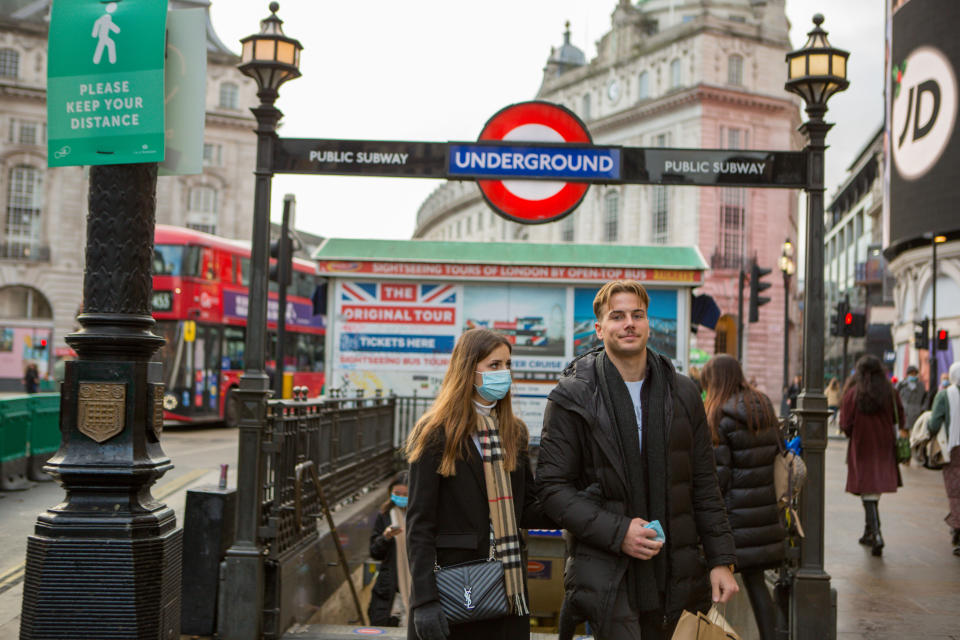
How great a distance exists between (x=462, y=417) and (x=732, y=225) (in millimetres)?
50837

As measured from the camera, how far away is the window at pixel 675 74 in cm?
5319

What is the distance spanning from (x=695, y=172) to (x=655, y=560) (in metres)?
3.63

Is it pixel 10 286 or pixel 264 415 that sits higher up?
pixel 10 286

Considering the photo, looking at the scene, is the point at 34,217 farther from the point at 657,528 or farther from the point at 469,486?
the point at 657,528

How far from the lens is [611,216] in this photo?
56.8 metres

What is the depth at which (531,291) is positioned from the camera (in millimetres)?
13234

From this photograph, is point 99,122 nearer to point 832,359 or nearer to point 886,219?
point 886,219

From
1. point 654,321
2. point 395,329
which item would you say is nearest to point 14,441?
point 395,329

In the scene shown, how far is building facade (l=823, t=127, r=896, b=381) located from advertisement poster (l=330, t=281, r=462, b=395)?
117ft

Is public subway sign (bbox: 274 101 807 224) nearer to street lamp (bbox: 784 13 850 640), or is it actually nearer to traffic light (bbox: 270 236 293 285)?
street lamp (bbox: 784 13 850 640)

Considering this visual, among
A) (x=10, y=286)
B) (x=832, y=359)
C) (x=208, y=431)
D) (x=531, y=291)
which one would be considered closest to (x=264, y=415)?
(x=531, y=291)

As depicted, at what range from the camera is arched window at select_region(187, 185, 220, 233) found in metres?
58.5

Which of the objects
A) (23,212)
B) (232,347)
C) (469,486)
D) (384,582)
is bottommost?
(384,582)

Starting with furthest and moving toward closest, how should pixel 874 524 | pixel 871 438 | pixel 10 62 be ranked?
pixel 10 62
pixel 871 438
pixel 874 524
